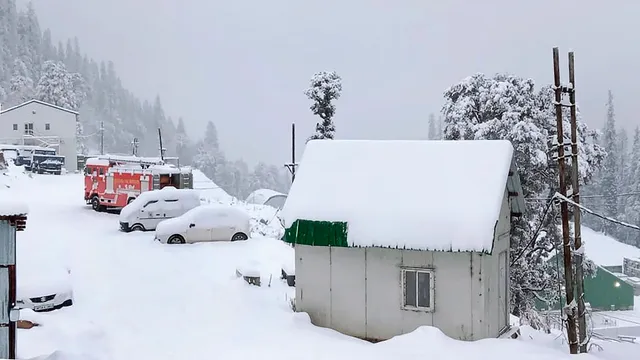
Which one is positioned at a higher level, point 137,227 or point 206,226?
point 206,226

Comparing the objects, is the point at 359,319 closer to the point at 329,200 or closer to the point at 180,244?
the point at 329,200

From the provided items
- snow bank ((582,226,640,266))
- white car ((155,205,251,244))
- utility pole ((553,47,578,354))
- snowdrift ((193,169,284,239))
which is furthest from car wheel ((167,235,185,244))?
snow bank ((582,226,640,266))

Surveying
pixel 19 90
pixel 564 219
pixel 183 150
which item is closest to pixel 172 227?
pixel 564 219

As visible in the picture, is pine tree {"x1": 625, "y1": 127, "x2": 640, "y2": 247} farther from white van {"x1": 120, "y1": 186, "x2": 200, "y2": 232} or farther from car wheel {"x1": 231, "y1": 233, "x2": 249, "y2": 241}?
white van {"x1": 120, "y1": 186, "x2": 200, "y2": 232}

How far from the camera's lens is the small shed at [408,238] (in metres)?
14.5

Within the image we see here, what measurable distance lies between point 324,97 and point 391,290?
20.6 meters

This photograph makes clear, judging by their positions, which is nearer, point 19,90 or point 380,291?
point 380,291

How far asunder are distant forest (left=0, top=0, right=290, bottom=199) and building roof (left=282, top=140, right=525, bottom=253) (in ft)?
312

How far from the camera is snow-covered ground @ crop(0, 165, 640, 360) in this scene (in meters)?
13.8

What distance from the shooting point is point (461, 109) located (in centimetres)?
2673

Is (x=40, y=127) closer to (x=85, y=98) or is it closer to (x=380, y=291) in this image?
(x=380, y=291)

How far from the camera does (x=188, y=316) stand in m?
17.2

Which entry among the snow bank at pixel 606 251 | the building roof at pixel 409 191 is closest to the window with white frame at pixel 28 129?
the snow bank at pixel 606 251

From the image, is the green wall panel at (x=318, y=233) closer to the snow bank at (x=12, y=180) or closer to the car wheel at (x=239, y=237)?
the car wheel at (x=239, y=237)
